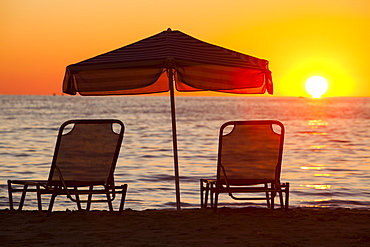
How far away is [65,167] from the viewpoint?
6.43 meters

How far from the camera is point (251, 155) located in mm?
6750

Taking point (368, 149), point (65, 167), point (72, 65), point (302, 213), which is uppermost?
point (72, 65)

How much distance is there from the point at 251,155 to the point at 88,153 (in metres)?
1.54

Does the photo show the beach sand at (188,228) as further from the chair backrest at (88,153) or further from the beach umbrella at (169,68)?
the beach umbrella at (169,68)

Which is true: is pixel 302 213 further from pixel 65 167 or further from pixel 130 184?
pixel 130 184

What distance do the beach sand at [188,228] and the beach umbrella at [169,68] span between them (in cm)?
117

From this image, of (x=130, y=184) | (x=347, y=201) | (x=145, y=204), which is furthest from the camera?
(x=130, y=184)

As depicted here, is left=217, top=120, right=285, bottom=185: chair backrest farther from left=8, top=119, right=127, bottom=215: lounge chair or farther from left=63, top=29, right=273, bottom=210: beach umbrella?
left=8, top=119, right=127, bottom=215: lounge chair

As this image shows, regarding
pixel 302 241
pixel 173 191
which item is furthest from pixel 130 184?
pixel 302 241

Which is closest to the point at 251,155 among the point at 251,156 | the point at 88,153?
the point at 251,156

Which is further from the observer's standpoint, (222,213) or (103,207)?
(103,207)

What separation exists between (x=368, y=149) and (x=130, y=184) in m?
13.3

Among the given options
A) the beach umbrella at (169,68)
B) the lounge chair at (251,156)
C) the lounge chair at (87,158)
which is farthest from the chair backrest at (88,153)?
the lounge chair at (251,156)

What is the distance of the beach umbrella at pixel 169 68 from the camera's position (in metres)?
6.16
